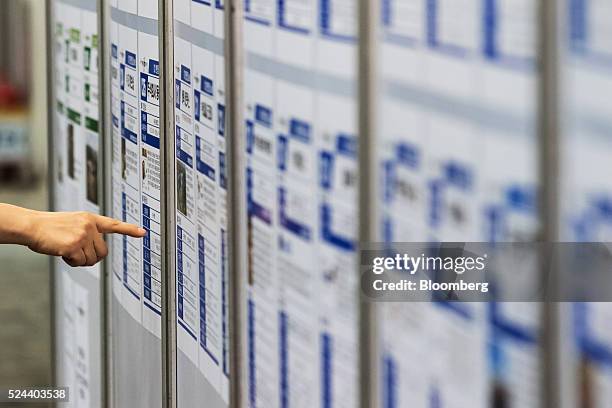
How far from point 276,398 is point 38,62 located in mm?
10834

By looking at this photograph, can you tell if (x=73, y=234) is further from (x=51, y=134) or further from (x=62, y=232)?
(x=51, y=134)

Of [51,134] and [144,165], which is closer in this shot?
[144,165]

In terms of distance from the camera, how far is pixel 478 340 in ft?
4.58

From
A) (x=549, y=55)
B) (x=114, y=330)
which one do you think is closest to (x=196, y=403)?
(x=114, y=330)

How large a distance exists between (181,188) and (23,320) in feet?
17.8

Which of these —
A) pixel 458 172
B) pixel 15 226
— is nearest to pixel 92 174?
pixel 15 226

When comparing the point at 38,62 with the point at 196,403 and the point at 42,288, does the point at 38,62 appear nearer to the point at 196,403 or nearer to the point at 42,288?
the point at 42,288

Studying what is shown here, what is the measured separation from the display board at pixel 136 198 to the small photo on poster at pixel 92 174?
0.43ft

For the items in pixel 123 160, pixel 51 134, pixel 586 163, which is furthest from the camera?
pixel 51 134

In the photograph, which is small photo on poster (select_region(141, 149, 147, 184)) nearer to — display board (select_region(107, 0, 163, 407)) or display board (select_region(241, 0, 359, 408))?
display board (select_region(107, 0, 163, 407))

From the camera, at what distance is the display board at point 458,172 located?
1.29 meters

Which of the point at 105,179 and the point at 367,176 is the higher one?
the point at 367,176

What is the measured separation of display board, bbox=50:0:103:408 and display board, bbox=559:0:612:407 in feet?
6.22

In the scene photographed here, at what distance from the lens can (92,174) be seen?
10.1 ft
